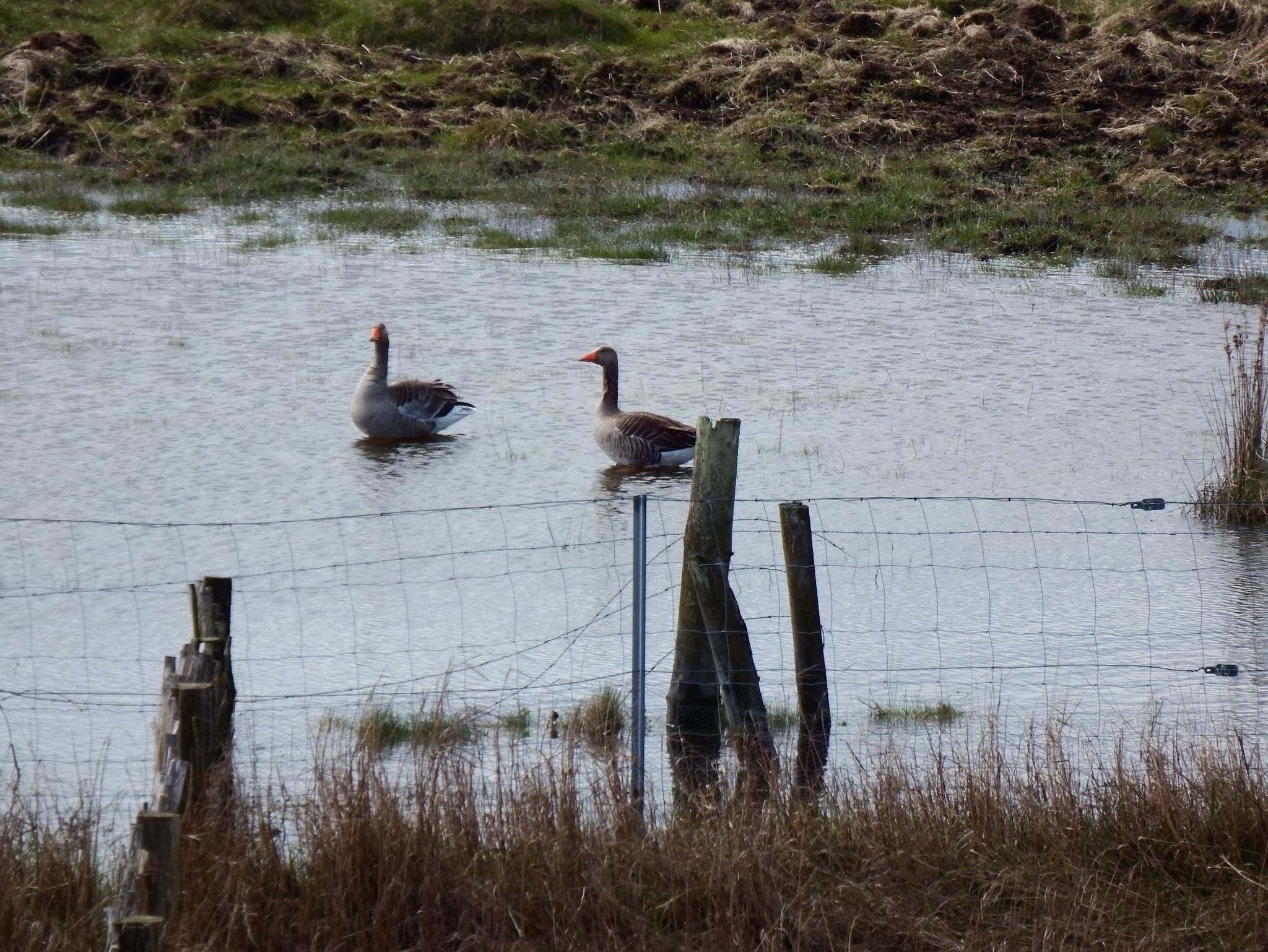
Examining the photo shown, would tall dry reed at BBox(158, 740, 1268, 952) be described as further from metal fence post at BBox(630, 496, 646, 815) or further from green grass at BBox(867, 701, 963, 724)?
green grass at BBox(867, 701, 963, 724)

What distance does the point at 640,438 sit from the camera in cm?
1148

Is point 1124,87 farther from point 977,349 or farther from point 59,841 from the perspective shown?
point 59,841

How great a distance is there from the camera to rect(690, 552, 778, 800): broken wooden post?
6469mm

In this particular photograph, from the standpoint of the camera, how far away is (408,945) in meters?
4.84

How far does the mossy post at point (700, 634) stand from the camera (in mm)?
6426

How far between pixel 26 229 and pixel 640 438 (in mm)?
12478

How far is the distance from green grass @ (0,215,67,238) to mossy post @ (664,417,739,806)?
638 inches

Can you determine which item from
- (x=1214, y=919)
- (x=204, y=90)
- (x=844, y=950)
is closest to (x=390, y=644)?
(x=844, y=950)

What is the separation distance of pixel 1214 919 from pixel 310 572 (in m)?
5.43

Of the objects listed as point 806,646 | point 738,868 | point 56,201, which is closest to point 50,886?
point 738,868

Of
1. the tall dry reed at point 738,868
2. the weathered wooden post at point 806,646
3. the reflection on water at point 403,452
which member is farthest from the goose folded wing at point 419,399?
the tall dry reed at point 738,868

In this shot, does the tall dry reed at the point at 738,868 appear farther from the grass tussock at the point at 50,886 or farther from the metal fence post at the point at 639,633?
the metal fence post at the point at 639,633

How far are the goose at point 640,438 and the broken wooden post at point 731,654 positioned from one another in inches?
190

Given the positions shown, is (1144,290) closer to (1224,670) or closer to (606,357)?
(606,357)
